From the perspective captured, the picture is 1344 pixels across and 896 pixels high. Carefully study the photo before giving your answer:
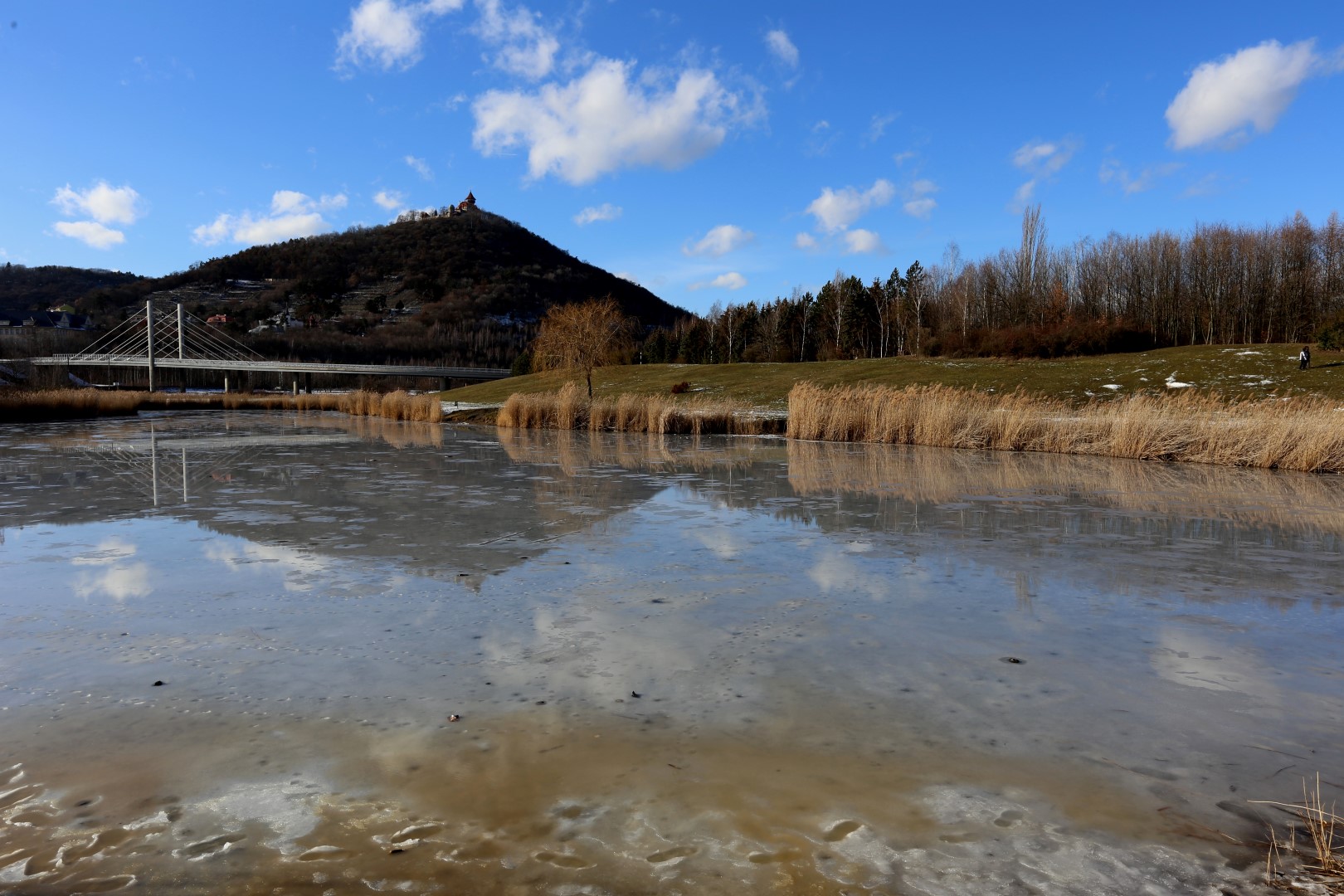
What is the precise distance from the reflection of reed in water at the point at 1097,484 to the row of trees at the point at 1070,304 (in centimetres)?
3015

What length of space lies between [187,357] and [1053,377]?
72.7 m

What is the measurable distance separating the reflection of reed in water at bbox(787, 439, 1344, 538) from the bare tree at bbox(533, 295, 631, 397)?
19.2 m

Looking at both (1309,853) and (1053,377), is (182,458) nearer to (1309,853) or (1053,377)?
(1309,853)

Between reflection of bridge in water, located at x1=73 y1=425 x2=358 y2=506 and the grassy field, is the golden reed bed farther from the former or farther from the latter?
the grassy field

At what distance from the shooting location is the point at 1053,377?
106 feet

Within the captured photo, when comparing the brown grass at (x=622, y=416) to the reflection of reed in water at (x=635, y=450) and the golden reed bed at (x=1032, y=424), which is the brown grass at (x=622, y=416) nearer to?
the golden reed bed at (x=1032, y=424)

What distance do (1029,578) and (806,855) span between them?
339 centimetres

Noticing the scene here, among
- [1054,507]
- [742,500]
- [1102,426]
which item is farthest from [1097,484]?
[1102,426]

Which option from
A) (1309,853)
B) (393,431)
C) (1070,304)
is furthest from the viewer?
(1070,304)

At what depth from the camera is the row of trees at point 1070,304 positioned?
154 ft

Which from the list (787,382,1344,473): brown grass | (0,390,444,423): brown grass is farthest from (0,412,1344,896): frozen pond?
(0,390,444,423): brown grass

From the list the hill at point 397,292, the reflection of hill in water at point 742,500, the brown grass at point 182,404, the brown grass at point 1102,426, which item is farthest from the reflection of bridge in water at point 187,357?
the brown grass at point 1102,426

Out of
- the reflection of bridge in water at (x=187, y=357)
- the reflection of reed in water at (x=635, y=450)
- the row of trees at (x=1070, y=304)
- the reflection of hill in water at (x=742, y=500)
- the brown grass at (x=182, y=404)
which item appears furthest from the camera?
the reflection of bridge in water at (x=187, y=357)

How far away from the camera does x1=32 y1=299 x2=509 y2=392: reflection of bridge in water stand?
2518 inches
